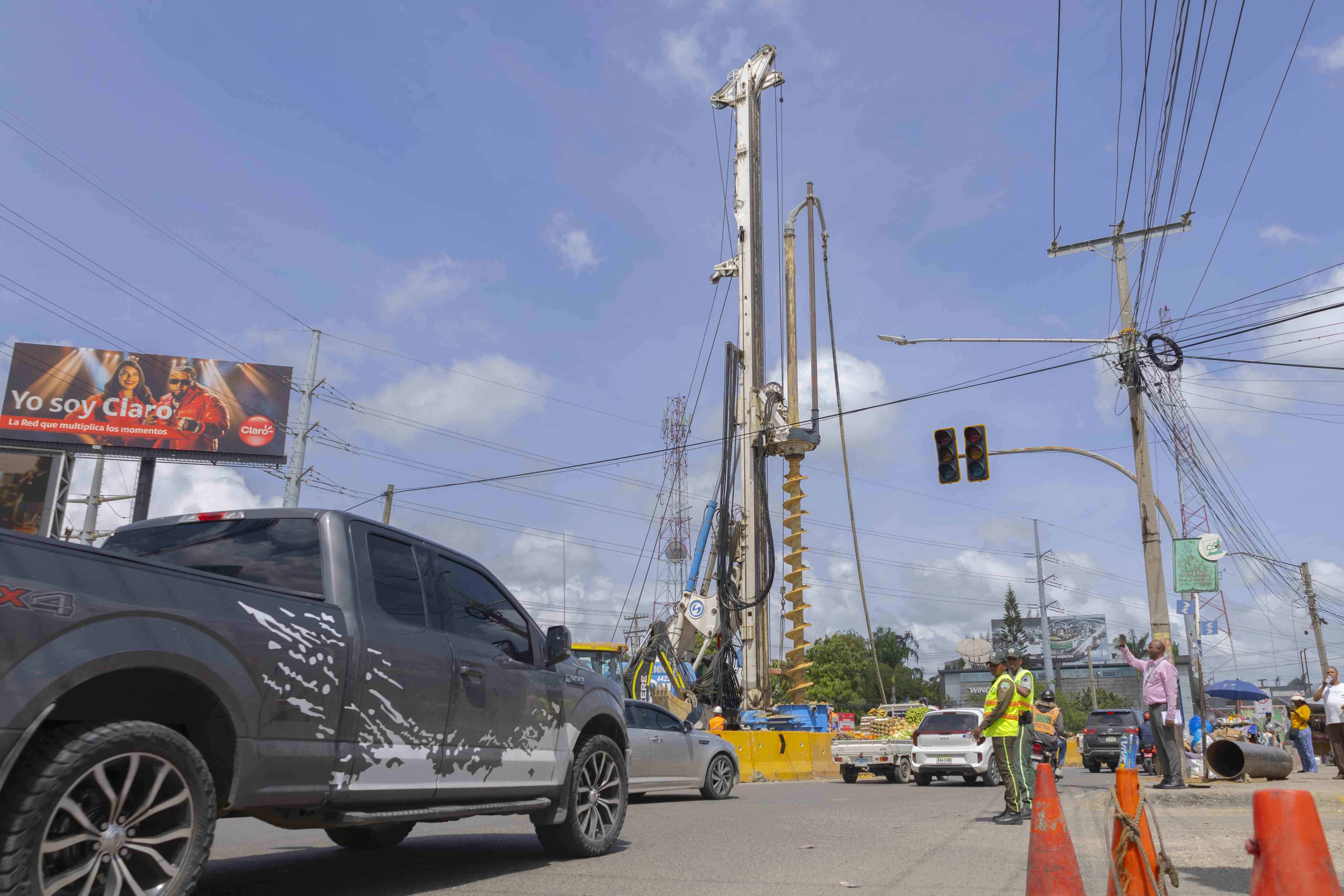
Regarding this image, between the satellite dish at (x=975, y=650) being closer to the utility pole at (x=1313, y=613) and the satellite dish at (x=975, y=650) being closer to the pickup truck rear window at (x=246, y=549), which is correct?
the utility pole at (x=1313, y=613)

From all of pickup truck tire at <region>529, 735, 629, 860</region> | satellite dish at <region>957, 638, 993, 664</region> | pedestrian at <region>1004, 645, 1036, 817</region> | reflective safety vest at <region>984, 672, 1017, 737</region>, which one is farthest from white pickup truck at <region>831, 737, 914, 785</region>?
satellite dish at <region>957, 638, 993, 664</region>

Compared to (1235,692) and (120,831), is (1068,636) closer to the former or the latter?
(1235,692)

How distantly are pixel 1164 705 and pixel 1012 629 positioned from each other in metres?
107

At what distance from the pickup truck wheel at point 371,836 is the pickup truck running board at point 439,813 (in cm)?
127

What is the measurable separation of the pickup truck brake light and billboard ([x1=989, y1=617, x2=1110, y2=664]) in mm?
114017

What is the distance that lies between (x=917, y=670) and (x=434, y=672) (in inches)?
4493

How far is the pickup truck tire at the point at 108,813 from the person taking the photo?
3.41 meters

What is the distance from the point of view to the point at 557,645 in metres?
6.67

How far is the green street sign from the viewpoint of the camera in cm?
1766

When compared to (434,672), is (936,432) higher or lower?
higher

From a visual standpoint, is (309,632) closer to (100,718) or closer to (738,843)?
(100,718)

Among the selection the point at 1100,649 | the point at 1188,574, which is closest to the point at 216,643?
the point at 1188,574

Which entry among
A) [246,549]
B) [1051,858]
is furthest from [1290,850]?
[246,549]

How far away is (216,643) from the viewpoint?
4168 mm
